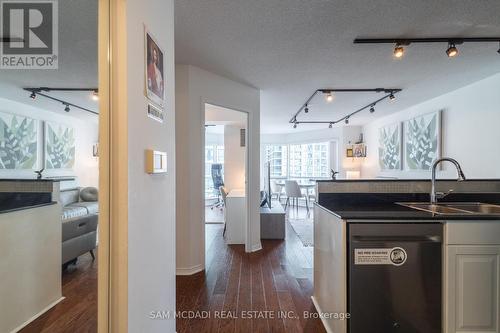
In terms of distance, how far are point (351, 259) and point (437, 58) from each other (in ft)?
8.35

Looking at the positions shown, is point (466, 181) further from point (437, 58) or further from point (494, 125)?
point (494, 125)

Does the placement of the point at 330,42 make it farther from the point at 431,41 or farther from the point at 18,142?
the point at 18,142

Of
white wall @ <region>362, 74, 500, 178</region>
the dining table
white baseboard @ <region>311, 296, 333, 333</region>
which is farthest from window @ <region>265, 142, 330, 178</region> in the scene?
white baseboard @ <region>311, 296, 333, 333</region>

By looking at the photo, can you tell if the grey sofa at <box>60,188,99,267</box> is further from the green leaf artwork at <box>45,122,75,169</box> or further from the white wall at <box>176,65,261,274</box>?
the white wall at <box>176,65,261,274</box>

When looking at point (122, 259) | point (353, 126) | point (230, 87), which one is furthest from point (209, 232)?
point (353, 126)

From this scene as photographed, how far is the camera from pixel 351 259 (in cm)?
157

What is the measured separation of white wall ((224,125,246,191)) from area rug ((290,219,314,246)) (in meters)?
1.43

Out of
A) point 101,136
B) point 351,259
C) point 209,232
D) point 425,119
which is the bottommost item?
point 209,232

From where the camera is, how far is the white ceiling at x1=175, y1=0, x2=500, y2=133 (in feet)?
6.11

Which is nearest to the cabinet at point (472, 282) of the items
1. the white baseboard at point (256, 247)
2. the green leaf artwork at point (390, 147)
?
the white baseboard at point (256, 247)

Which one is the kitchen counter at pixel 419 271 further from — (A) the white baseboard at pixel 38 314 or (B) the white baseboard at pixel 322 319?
(A) the white baseboard at pixel 38 314

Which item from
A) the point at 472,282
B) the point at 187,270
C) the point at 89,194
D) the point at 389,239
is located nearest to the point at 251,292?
the point at 187,270

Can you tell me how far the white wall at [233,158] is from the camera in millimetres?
5605

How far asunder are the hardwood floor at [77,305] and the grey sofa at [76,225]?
5 centimetres
